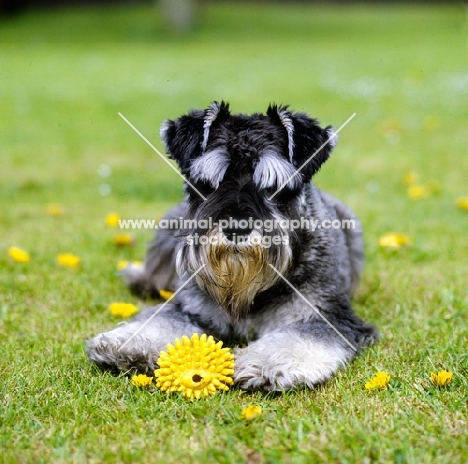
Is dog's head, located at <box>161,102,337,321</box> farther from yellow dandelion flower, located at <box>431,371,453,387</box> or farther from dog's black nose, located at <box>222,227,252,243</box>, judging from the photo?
yellow dandelion flower, located at <box>431,371,453,387</box>

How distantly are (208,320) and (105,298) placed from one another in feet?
3.70

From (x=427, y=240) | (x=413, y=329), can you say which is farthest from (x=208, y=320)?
(x=427, y=240)

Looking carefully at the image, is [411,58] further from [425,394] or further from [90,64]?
[425,394]

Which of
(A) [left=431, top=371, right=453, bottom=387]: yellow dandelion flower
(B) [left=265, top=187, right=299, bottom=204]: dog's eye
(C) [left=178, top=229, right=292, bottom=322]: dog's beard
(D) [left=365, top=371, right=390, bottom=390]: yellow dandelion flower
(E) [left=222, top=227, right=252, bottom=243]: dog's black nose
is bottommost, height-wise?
(D) [left=365, top=371, right=390, bottom=390]: yellow dandelion flower

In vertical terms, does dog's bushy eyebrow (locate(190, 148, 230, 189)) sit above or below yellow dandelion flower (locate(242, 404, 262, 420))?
above

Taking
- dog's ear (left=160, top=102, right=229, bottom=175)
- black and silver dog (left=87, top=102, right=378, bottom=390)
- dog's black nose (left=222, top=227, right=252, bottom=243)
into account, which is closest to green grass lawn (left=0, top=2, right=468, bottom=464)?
black and silver dog (left=87, top=102, right=378, bottom=390)

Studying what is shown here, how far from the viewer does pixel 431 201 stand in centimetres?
725

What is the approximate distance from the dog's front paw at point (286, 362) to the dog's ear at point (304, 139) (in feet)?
3.22

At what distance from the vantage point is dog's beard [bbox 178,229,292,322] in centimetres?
348

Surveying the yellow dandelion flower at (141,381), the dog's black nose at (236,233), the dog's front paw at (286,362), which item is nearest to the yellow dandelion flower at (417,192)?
the dog's front paw at (286,362)

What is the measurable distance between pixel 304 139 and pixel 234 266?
2.98 ft

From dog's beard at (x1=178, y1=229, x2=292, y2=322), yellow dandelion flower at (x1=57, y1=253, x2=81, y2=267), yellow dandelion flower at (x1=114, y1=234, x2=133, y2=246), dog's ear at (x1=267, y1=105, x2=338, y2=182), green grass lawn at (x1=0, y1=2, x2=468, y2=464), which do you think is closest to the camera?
green grass lawn at (x1=0, y1=2, x2=468, y2=464)

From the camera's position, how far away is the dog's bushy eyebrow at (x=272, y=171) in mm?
3590

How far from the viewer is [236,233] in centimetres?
343
